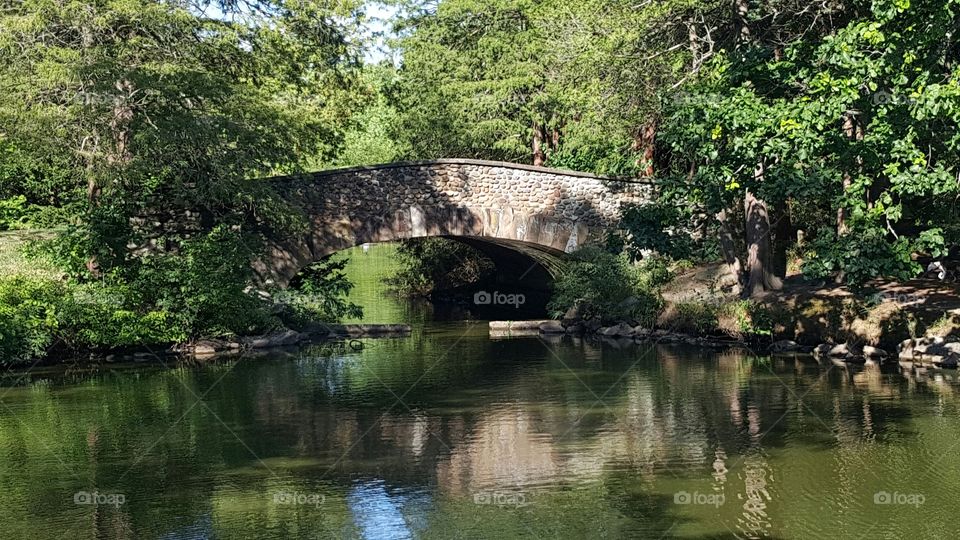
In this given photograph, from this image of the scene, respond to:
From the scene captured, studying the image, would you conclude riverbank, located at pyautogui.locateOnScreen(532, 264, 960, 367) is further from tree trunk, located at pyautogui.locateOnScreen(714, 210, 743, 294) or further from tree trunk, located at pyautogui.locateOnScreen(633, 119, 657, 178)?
tree trunk, located at pyautogui.locateOnScreen(633, 119, 657, 178)

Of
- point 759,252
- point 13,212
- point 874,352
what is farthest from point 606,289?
point 13,212

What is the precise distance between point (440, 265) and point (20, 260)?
1618 cm

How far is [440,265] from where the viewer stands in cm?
3634

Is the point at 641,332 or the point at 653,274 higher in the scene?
the point at 653,274

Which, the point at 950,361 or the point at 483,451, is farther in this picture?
the point at 950,361

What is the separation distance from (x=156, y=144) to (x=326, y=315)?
5.59m

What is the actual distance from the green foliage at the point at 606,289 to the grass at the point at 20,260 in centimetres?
1115

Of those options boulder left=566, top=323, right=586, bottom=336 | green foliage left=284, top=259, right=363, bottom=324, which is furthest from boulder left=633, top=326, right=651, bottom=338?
green foliage left=284, top=259, right=363, bottom=324

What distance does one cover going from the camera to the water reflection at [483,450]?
10.5 meters

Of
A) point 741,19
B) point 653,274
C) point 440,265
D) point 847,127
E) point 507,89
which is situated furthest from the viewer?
point 440,265

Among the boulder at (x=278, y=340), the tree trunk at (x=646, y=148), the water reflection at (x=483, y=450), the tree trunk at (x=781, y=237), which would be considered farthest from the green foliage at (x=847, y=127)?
the boulder at (x=278, y=340)

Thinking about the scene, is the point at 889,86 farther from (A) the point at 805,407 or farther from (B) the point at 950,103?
(A) the point at 805,407

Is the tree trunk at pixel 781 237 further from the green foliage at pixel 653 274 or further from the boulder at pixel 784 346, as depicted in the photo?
the boulder at pixel 784 346

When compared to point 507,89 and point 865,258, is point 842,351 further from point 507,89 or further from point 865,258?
point 507,89
